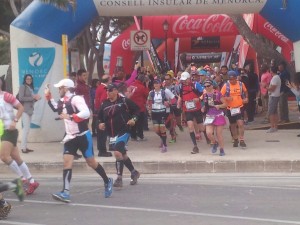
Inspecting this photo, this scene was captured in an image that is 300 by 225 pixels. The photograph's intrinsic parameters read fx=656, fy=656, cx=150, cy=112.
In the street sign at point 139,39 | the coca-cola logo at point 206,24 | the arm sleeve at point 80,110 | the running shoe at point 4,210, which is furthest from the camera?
the coca-cola logo at point 206,24

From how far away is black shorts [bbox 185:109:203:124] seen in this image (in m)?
14.0

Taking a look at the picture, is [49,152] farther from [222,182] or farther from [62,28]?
[222,182]

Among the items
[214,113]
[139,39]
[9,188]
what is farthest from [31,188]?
[139,39]

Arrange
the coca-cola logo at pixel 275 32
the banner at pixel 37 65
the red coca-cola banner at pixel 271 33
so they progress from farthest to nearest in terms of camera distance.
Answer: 1. the red coca-cola banner at pixel 271 33
2. the coca-cola logo at pixel 275 32
3. the banner at pixel 37 65

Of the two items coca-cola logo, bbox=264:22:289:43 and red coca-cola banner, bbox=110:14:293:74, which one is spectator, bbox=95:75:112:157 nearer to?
coca-cola logo, bbox=264:22:289:43

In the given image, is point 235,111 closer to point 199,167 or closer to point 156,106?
point 156,106

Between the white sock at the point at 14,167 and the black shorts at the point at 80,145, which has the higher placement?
the black shorts at the point at 80,145

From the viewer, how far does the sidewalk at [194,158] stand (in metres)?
12.5

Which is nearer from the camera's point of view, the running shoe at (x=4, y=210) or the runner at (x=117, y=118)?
the running shoe at (x=4, y=210)

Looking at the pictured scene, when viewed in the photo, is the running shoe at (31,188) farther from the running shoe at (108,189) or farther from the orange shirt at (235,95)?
the orange shirt at (235,95)

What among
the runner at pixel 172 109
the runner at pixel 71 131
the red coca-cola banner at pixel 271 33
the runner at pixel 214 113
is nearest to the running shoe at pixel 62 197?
the runner at pixel 71 131

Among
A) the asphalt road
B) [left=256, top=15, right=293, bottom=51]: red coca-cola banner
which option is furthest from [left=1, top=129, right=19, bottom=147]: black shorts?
[left=256, top=15, right=293, bottom=51]: red coca-cola banner

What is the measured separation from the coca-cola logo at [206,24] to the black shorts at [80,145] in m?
14.8

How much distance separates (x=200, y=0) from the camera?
14805 millimetres
